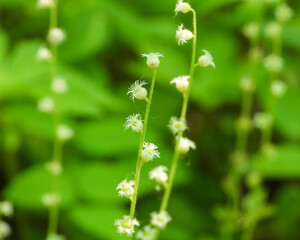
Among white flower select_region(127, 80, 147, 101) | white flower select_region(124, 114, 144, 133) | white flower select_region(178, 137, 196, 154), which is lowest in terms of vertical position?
white flower select_region(124, 114, 144, 133)

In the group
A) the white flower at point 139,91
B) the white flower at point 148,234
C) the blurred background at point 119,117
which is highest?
the blurred background at point 119,117

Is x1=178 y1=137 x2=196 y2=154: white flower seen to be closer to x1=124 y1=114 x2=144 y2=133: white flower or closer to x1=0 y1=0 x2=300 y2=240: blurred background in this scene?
x1=124 y1=114 x2=144 y2=133: white flower

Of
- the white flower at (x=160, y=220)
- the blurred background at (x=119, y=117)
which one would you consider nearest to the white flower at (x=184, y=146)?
the white flower at (x=160, y=220)

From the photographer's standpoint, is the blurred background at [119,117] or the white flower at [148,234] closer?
the white flower at [148,234]

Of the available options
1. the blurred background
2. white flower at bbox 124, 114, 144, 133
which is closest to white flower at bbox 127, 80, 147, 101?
white flower at bbox 124, 114, 144, 133

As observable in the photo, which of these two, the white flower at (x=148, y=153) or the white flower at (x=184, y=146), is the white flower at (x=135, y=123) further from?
the white flower at (x=184, y=146)

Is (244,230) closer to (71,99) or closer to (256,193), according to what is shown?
(256,193)

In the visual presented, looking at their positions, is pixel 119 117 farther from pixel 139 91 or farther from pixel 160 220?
pixel 139 91

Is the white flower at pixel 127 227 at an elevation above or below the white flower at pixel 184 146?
below

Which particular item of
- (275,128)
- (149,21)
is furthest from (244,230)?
(149,21)
